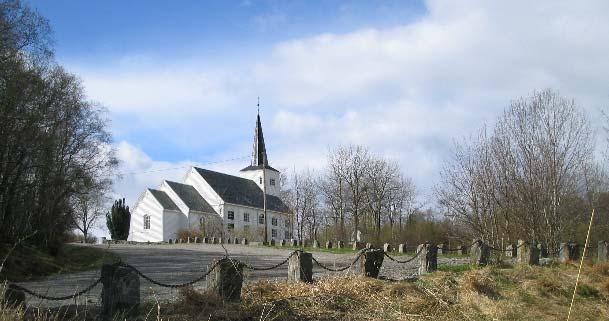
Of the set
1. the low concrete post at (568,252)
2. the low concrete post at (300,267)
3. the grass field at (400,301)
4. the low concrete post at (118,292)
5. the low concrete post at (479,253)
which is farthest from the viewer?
the low concrete post at (568,252)

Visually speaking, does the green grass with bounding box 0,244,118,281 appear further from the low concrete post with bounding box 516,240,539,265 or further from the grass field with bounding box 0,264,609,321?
the low concrete post with bounding box 516,240,539,265

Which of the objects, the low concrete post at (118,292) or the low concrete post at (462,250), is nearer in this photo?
the low concrete post at (118,292)

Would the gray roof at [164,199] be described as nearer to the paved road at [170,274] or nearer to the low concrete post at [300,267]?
the paved road at [170,274]

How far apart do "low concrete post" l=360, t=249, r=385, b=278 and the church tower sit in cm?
6261

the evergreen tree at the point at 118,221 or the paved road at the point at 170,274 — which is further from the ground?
the evergreen tree at the point at 118,221

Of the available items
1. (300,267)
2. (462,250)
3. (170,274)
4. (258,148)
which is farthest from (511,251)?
(258,148)

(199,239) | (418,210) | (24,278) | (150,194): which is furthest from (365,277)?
(150,194)

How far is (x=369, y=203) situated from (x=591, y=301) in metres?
35.1

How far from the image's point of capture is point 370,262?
35.8 ft

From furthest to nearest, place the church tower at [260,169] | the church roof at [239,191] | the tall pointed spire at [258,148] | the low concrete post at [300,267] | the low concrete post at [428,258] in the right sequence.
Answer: the church tower at [260,169], the tall pointed spire at [258,148], the church roof at [239,191], the low concrete post at [428,258], the low concrete post at [300,267]

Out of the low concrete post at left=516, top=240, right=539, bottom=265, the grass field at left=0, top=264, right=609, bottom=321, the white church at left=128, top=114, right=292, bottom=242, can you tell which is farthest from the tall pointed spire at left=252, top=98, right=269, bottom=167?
the grass field at left=0, top=264, right=609, bottom=321

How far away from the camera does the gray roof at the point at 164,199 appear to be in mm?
64919

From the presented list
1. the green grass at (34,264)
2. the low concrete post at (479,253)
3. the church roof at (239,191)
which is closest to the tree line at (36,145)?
the green grass at (34,264)

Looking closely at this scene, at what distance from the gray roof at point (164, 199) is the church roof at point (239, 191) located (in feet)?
19.5
